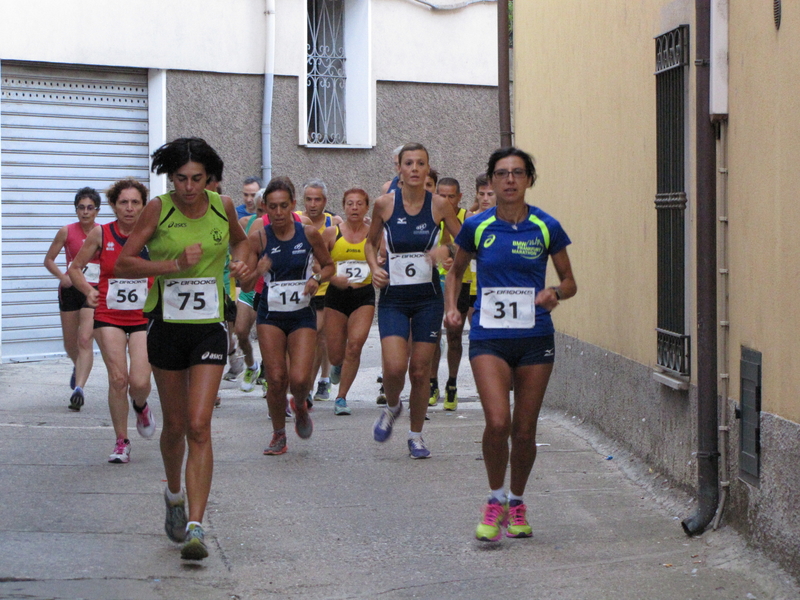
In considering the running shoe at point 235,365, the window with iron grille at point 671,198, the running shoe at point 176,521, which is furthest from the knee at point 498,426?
the running shoe at point 235,365

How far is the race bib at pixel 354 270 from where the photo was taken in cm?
972

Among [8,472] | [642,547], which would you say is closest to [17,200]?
[8,472]

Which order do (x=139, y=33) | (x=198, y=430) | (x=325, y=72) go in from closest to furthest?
(x=198, y=430), (x=139, y=33), (x=325, y=72)

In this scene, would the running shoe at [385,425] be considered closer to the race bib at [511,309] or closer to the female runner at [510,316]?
the female runner at [510,316]

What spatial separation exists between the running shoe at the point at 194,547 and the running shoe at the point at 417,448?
283cm

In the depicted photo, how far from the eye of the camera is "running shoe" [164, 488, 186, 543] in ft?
19.2

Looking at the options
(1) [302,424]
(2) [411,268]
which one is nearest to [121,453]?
(1) [302,424]

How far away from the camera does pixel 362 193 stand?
9.77 meters

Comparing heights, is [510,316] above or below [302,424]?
above

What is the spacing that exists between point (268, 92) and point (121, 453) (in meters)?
8.73

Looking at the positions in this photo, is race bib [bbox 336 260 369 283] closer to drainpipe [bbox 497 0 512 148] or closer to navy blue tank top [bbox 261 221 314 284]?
navy blue tank top [bbox 261 221 314 284]

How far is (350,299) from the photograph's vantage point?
977 cm

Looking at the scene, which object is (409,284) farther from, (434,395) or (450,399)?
(434,395)

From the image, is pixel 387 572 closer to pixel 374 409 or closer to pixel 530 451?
pixel 530 451
